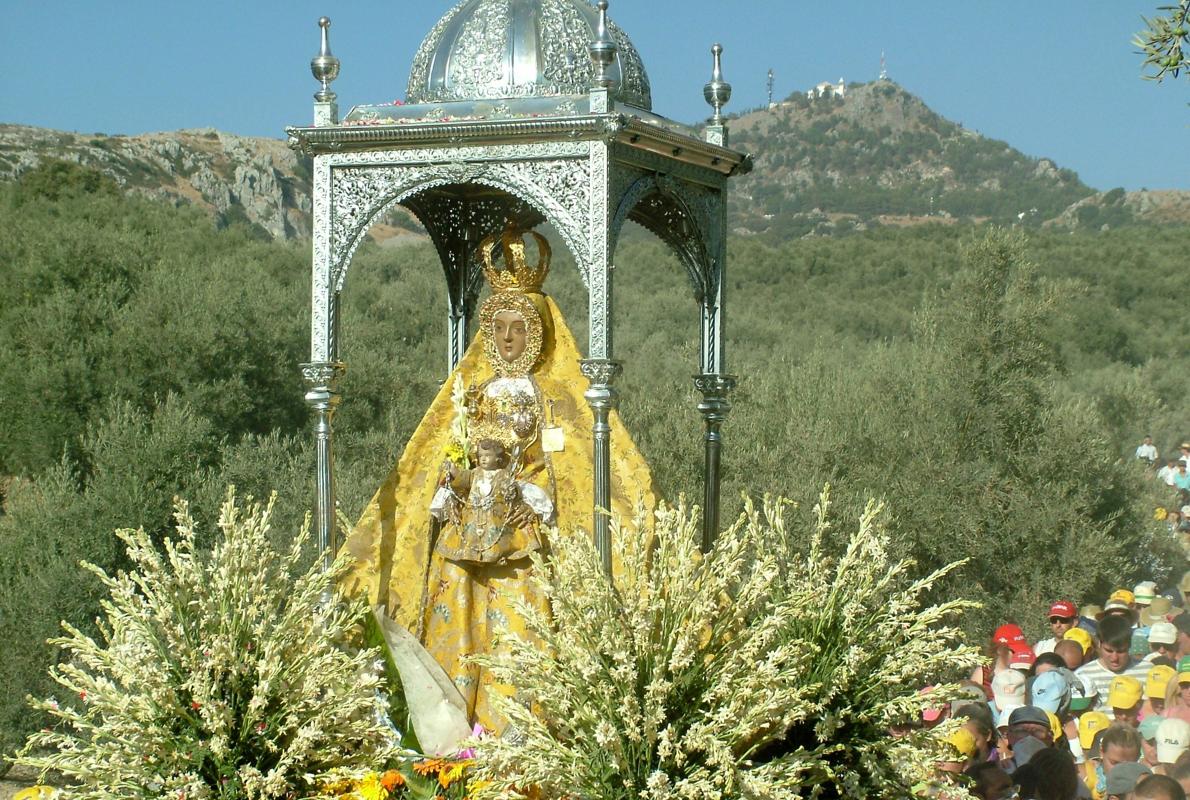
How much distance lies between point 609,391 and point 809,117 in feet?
367

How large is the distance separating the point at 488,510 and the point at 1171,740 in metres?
3.99

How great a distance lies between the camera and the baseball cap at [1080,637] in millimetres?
12547

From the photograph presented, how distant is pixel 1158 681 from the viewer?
1045 cm

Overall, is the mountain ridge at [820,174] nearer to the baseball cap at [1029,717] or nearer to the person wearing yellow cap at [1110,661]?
the person wearing yellow cap at [1110,661]

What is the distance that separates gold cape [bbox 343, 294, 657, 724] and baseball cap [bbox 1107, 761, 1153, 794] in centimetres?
288

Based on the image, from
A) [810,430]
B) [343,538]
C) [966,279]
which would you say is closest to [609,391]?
[343,538]

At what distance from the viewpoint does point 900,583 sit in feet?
58.9

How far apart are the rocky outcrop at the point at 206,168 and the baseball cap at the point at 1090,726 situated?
43.5 m

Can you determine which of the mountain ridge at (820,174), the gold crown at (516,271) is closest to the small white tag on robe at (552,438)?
the gold crown at (516,271)

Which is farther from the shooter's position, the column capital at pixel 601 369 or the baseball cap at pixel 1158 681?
the baseball cap at pixel 1158 681

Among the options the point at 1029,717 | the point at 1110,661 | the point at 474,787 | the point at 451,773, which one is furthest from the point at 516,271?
the point at 1110,661

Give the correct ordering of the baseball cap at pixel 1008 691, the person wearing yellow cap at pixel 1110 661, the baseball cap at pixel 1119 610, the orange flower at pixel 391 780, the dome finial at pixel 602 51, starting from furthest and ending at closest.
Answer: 1. the baseball cap at pixel 1119 610
2. the person wearing yellow cap at pixel 1110 661
3. the baseball cap at pixel 1008 691
4. the dome finial at pixel 602 51
5. the orange flower at pixel 391 780

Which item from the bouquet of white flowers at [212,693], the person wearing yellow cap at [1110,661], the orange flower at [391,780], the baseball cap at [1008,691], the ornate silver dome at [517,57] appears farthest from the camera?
the person wearing yellow cap at [1110,661]

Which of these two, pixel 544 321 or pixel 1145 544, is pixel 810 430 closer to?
pixel 1145 544
